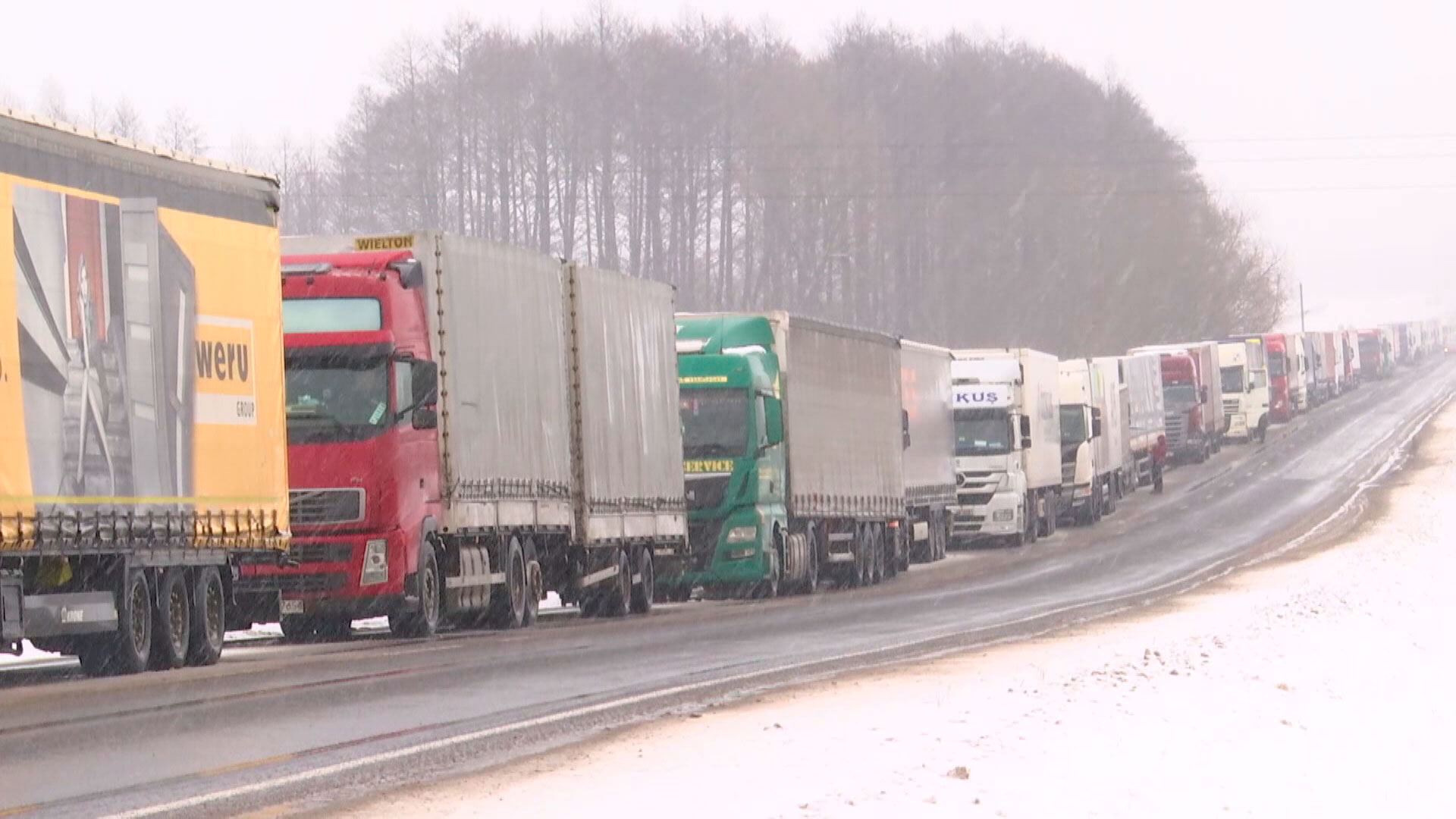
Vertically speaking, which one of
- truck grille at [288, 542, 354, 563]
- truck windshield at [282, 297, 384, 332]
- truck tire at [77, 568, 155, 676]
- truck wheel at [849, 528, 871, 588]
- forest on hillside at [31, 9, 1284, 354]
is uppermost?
forest on hillside at [31, 9, 1284, 354]

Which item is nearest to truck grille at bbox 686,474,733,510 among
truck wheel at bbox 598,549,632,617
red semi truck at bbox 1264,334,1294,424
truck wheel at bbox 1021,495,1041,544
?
truck wheel at bbox 598,549,632,617

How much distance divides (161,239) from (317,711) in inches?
215

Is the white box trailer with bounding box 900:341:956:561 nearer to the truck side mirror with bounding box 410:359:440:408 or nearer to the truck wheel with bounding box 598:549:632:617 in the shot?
the truck wheel with bounding box 598:549:632:617

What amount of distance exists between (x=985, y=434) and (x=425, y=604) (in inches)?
1016

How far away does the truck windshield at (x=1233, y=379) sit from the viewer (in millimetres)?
83750

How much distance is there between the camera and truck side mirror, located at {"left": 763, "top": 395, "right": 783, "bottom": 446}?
31.3 m

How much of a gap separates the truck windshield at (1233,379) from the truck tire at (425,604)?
63530 millimetres

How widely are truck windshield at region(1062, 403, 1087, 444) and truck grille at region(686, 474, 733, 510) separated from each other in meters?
24.5

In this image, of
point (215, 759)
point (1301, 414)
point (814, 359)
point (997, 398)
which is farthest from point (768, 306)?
point (215, 759)

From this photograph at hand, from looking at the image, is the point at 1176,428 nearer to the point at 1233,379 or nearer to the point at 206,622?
the point at 1233,379

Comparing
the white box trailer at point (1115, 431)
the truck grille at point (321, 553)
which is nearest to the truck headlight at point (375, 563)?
the truck grille at point (321, 553)

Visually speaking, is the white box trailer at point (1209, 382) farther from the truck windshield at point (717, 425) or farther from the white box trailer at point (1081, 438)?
the truck windshield at point (717, 425)

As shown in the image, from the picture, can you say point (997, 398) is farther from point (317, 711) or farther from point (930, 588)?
point (317, 711)

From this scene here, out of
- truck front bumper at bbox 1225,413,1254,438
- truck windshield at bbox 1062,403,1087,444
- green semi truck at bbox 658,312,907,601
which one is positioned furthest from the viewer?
truck front bumper at bbox 1225,413,1254,438
